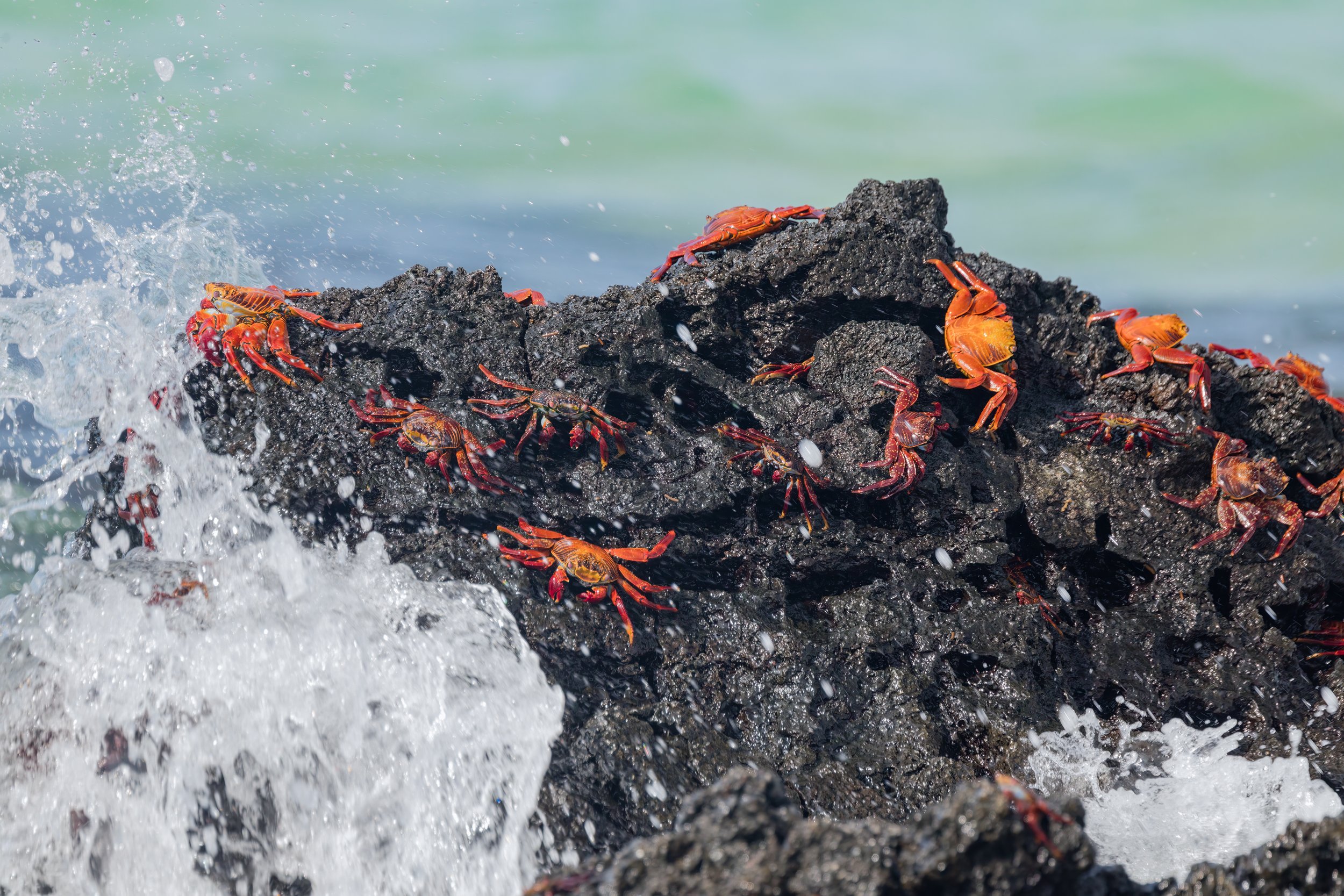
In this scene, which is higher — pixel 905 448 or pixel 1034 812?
pixel 905 448

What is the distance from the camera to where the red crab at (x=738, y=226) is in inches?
212

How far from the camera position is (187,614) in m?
4.94

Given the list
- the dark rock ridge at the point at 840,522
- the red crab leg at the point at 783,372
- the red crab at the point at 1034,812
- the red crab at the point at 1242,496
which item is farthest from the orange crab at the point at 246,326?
the red crab at the point at 1242,496

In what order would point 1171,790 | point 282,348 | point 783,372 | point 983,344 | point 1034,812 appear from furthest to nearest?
point 783,372
point 282,348
point 983,344
point 1171,790
point 1034,812

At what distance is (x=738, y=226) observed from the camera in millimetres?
5422

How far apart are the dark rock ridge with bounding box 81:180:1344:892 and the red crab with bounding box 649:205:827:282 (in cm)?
14

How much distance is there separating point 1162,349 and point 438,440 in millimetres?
4610

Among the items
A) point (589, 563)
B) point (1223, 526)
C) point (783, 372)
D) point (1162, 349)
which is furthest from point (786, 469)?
point (1223, 526)

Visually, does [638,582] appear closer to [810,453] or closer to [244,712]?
[810,453]

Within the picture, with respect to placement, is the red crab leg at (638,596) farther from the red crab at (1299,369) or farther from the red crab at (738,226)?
the red crab at (1299,369)

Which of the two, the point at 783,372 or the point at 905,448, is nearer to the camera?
the point at 905,448

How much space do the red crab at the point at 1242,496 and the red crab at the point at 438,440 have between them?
4234mm

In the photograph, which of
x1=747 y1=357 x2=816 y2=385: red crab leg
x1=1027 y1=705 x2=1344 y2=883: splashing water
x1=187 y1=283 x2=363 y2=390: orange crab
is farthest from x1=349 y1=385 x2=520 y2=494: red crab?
x1=1027 y1=705 x2=1344 y2=883: splashing water

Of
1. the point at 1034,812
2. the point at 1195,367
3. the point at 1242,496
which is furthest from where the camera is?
the point at 1195,367
